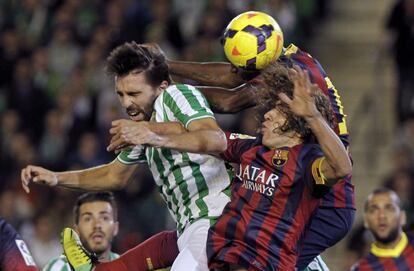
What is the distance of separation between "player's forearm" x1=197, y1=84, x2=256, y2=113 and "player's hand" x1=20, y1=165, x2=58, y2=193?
3.50 ft

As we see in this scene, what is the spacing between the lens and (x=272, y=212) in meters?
6.66

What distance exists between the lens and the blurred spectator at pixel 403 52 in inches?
515

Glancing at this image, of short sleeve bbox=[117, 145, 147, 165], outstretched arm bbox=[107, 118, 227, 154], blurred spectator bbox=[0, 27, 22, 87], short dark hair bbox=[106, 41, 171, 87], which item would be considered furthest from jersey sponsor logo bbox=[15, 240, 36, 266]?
blurred spectator bbox=[0, 27, 22, 87]

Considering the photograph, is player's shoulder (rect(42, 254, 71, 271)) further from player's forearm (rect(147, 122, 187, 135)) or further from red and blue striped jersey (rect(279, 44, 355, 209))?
red and blue striped jersey (rect(279, 44, 355, 209))

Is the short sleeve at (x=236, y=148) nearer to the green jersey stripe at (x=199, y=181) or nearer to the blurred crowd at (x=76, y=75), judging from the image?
the green jersey stripe at (x=199, y=181)

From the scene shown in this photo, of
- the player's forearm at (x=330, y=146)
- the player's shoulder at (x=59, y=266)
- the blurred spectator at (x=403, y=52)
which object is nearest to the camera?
the player's forearm at (x=330, y=146)

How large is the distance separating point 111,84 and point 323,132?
7.91m

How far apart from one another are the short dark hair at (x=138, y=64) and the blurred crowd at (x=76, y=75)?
17.1 feet

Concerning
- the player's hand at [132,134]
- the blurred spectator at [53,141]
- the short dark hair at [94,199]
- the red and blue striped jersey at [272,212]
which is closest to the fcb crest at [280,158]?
the red and blue striped jersey at [272,212]

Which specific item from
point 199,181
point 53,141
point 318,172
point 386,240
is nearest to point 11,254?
point 199,181

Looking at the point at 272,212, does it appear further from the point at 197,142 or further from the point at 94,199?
the point at 94,199

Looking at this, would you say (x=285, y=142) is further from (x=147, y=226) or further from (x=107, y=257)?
(x=147, y=226)

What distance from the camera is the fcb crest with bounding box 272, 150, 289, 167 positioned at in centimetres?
665

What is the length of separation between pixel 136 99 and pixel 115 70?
0.69 ft
